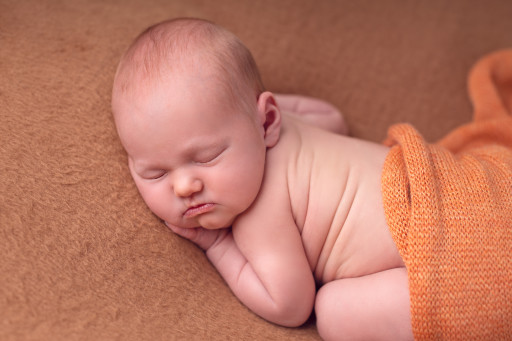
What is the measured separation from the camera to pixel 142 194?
112 centimetres

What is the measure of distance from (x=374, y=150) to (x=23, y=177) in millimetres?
729

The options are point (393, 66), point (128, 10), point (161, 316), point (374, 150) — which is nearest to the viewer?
point (161, 316)

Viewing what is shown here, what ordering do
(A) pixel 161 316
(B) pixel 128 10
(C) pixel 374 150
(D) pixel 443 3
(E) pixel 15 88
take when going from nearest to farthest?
(A) pixel 161 316 < (E) pixel 15 88 < (C) pixel 374 150 < (B) pixel 128 10 < (D) pixel 443 3

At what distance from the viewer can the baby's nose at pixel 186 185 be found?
3.40 ft

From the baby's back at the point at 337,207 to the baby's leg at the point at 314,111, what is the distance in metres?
0.28

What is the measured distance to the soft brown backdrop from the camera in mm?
927

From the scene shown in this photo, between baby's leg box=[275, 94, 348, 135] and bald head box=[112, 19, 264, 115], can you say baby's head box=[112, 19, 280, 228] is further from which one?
baby's leg box=[275, 94, 348, 135]

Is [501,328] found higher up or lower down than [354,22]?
lower down

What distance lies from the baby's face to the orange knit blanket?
297 mm

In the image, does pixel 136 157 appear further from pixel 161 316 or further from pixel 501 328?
pixel 501 328

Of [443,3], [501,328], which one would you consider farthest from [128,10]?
[501,328]

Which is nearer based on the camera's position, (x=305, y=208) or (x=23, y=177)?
(x=23, y=177)

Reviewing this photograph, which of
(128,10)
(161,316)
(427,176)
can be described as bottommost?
(161,316)

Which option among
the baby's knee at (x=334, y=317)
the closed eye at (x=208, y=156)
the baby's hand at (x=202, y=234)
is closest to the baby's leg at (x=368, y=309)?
the baby's knee at (x=334, y=317)
